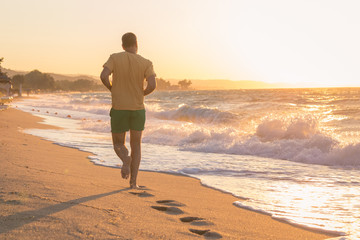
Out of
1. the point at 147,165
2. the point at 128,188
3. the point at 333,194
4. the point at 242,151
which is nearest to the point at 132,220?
the point at 128,188

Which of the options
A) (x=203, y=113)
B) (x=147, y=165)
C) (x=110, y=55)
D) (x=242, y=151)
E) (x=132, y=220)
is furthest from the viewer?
(x=203, y=113)

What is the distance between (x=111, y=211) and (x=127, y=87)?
1.69 meters

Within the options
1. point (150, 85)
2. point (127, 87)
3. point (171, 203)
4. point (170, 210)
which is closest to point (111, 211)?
point (170, 210)

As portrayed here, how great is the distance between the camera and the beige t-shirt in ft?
14.8

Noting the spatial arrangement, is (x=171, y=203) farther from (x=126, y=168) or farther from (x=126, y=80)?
(x=126, y=80)

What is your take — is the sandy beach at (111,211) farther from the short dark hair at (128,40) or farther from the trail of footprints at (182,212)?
the short dark hair at (128,40)

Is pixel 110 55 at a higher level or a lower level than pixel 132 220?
higher

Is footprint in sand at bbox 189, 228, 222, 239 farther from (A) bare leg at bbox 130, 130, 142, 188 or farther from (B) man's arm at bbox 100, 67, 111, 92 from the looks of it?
(B) man's arm at bbox 100, 67, 111, 92

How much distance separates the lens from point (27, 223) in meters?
2.72

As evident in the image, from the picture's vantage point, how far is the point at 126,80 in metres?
4.53

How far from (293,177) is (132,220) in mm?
4153

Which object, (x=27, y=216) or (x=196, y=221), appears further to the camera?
(x=196, y=221)

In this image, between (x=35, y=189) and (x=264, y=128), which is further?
(x=264, y=128)

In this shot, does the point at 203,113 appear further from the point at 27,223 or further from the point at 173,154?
the point at 27,223
